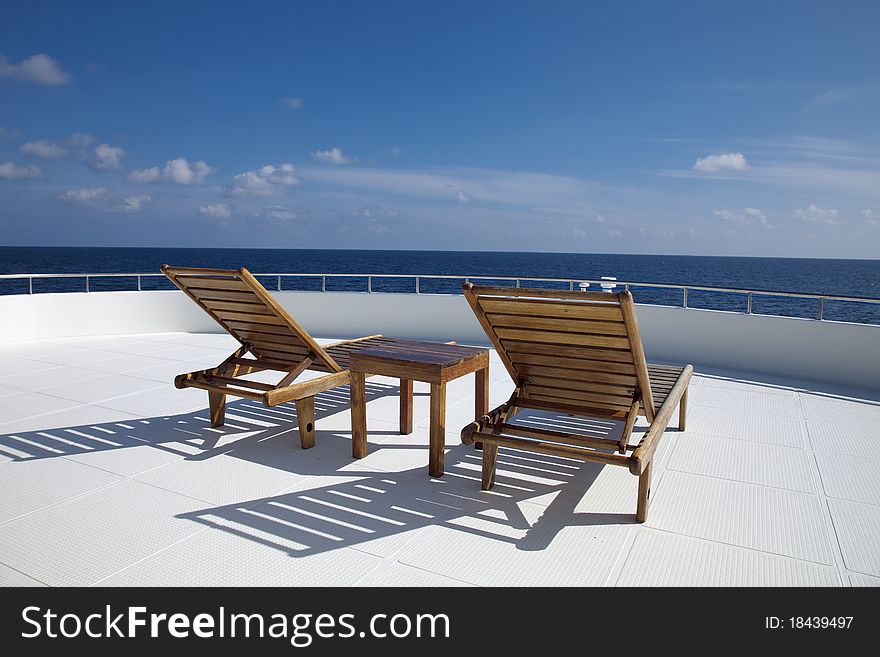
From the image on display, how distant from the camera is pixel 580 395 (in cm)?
305

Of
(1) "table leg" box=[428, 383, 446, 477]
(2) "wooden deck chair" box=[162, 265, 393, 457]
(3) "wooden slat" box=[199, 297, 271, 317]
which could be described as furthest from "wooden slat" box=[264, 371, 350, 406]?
(1) "table leg" box=[428, 383, 446, 477]

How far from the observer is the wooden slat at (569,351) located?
9.02 ft

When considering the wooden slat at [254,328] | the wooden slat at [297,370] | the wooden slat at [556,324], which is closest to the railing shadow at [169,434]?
the wooden slat at [297,370]

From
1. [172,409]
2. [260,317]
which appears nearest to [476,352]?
[260,317]

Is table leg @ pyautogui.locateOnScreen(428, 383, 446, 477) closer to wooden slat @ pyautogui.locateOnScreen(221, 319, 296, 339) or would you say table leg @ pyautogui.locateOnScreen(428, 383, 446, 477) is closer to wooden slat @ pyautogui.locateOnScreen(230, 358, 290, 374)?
wooden slat @ pyautogui.locateOnScreen(221, 319, 296, 339)

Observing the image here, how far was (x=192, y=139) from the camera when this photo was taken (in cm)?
4369

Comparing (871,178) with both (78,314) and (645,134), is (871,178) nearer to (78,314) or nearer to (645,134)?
(645,134)

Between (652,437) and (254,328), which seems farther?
(254,328)

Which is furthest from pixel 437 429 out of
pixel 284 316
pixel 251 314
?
pixel 251 314

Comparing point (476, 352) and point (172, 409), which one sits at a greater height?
point (476, 352)

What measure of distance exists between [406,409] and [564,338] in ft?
4.64

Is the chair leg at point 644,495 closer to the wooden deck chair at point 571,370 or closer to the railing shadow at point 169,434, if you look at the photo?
the wooden deck chair at point 571,370

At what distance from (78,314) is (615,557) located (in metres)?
7.90

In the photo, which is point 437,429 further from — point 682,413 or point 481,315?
point 682,413
